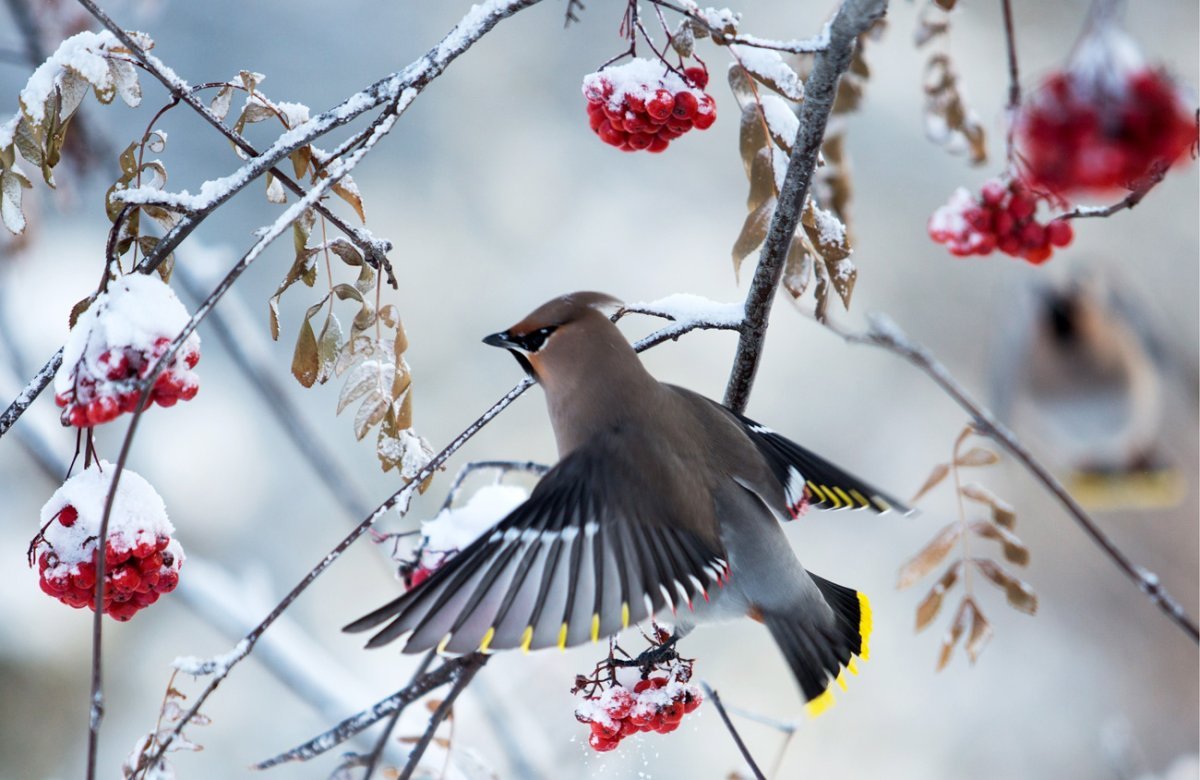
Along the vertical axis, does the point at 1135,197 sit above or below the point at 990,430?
above

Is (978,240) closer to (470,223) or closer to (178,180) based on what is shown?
(470,223)

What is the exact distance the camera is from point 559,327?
2.11m

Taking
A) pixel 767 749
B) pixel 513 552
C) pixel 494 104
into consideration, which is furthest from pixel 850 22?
pixel 494 104

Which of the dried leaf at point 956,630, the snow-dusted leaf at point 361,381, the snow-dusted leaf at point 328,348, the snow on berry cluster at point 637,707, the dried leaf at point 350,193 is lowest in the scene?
the dried leaf at point 956,630

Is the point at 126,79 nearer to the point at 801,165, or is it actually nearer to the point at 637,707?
the point at 801,165

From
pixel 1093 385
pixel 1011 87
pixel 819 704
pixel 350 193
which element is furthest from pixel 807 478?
pixel 1011 87

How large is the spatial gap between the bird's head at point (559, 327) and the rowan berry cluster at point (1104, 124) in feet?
3.90

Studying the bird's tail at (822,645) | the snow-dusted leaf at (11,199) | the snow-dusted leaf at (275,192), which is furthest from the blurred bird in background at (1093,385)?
the snow-dusted leaf at (11,199)

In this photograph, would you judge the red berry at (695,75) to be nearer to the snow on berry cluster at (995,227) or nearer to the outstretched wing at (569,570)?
the snow on berry cluster at (995,227)

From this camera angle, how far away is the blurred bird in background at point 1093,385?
2031mm

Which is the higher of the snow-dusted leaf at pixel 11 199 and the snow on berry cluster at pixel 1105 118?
the snow-dusted leaf at pixel 11 199

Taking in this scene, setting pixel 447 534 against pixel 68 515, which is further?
pixel 447 534

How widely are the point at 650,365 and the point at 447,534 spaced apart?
12.4ft

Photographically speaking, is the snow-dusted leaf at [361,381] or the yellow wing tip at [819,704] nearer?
the snow-dusted leaf at [361,381]
